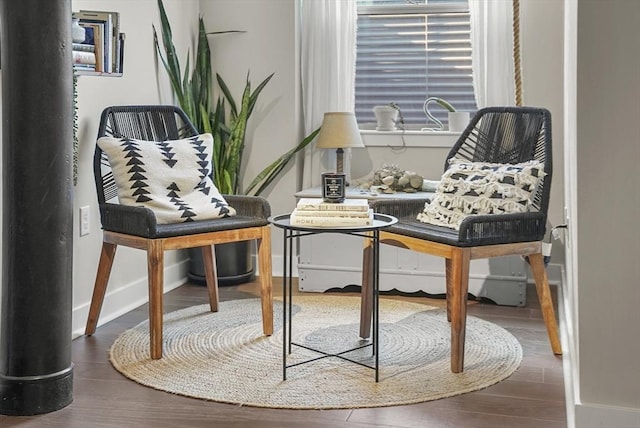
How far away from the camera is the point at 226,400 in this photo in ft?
8.31

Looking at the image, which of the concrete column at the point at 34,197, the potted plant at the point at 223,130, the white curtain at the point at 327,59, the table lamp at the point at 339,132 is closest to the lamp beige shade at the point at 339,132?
the table lamp at the point at 339,132

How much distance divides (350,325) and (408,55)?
1.81 meters

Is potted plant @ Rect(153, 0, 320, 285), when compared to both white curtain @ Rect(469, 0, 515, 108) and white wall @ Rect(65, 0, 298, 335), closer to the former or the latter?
white wall @ Rect(65, 0, 298, 335)

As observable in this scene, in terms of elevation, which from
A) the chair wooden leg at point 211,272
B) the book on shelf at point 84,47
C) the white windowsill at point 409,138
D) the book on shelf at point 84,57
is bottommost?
the chair wooden leg at point 211,272

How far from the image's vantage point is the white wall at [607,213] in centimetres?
205

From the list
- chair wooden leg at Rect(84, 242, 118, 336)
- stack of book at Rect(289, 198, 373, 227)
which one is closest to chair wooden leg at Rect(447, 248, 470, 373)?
stack of book at Rect(289, 198, 373, 227)

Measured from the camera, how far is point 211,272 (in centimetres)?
363

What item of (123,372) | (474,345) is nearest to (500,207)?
(474,345)

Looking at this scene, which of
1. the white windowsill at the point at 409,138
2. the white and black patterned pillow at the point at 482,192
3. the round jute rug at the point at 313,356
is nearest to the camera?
the round jute rug at the point at 313,356

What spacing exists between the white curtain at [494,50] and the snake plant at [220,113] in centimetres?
94

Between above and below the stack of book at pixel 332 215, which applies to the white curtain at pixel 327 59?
above

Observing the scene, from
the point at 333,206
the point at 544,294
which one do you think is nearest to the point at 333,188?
the point at 333,206

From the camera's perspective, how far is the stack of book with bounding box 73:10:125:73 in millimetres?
3053

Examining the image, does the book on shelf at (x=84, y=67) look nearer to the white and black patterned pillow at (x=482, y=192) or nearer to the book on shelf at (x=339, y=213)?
the book on shelf at (x=339, y=213)
